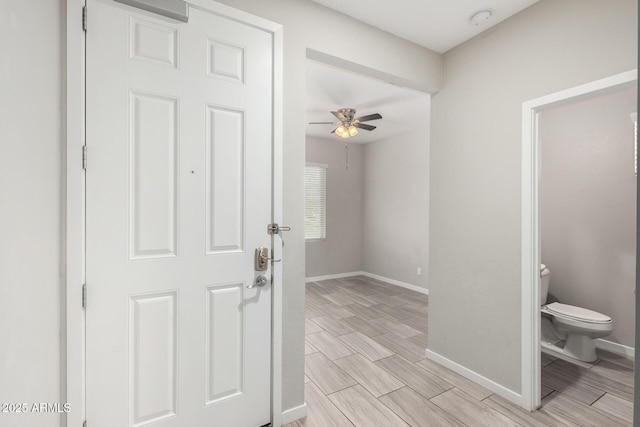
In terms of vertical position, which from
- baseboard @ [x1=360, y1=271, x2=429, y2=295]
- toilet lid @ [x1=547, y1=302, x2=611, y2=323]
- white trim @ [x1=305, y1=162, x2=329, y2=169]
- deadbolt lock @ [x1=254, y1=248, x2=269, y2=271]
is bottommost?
baseboard @ [x1=360, y1=271, x2=429, y2=295]

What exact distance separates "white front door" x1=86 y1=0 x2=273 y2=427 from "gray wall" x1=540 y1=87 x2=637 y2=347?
2867 mm

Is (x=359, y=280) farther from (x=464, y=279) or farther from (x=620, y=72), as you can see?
(x=620, y=72)

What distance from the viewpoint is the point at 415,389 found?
6.98ft

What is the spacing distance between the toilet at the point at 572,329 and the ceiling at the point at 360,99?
2428mm

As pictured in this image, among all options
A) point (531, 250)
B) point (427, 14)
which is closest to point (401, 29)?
point (427, 14)

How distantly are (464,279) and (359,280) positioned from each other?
345 cm

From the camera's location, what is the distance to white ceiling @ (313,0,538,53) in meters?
1.85

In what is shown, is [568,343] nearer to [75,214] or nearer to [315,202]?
[75,214]

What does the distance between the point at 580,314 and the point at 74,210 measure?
3.76 meters

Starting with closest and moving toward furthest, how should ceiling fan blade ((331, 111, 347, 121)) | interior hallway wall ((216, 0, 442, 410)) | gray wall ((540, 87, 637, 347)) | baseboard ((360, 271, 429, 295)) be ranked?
interior hallway wall ((216, 0, 442, 410)) < gray wall ((540, 87, 637, 347)) < ceiling fan blade ((331, 111, 347, 121)) < baseboard ((360, 271, 429, 295))

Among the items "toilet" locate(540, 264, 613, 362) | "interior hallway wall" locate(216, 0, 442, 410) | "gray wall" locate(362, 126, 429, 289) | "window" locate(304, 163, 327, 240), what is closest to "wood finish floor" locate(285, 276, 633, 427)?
"toilet" locate(540, 264, 613, 362)

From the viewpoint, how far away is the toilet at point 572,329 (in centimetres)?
244

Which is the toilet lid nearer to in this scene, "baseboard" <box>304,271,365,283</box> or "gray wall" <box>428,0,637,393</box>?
"gray wall" <box>428,0,637,393</box>

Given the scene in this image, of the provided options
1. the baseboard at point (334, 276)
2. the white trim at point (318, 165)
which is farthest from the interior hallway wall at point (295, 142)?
the baseboard at point (334, 276)
